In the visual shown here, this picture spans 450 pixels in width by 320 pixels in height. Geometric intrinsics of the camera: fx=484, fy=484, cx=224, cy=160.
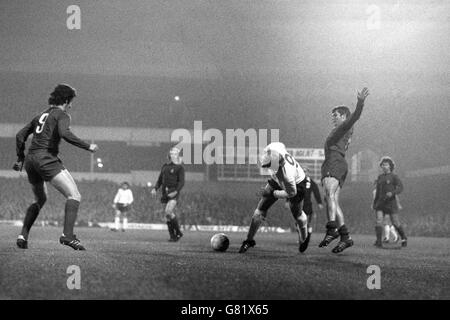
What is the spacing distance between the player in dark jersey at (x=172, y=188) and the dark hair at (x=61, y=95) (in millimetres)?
4660

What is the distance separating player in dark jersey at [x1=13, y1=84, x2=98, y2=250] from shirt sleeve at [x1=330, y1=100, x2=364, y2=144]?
150 inches

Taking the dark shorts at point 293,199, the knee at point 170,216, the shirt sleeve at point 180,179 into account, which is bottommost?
the knee at point 170,216

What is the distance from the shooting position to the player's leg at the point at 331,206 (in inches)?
295

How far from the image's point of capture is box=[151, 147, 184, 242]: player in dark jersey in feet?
37.0

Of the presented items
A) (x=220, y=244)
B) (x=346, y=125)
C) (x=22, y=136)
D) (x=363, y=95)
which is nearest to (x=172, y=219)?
(x=220, y=244)

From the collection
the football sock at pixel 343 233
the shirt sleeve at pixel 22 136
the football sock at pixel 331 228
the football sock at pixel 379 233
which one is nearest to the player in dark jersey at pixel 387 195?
the football sock at pixel 379 233

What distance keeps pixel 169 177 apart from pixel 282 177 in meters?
4.96

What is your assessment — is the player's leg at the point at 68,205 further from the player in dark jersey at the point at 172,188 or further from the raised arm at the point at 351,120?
the player in dark jersey at the point at 172,188

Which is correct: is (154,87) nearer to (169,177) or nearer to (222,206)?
(222,206)

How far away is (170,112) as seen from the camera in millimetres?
33094

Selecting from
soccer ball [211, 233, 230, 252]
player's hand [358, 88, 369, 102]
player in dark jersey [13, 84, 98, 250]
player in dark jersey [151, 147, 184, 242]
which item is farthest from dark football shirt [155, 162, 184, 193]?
player's hand [358, 88, 369, 102]

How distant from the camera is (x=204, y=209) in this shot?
1006 inches

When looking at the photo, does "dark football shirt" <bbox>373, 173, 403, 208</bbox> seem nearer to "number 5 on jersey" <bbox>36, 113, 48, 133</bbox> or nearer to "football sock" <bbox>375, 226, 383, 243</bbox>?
"football sock" <bbox>375, 226, 383, 243</bbox>
